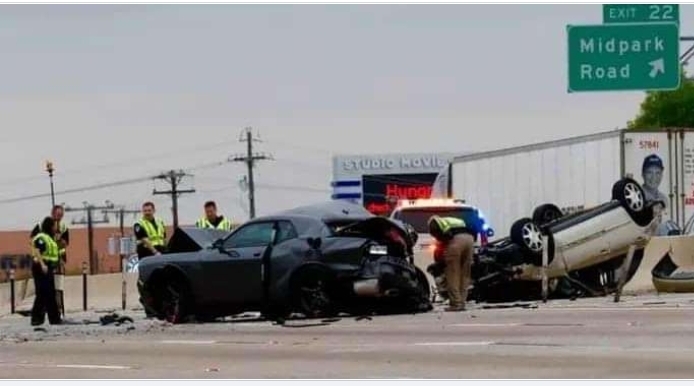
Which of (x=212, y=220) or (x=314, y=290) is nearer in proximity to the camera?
(x=314, y=290)

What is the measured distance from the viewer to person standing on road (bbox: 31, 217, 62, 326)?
23.2 m

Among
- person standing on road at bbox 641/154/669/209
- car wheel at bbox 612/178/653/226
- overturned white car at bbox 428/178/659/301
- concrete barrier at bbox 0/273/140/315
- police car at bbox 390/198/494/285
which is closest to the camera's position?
overturned white car at bbox 428/178/659/301

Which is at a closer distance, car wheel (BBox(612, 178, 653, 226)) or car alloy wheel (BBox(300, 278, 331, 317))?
car alloy wheel (BBox(300, 278, 331, 317))

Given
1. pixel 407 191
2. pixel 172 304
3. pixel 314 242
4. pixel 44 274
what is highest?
pixel 407 191

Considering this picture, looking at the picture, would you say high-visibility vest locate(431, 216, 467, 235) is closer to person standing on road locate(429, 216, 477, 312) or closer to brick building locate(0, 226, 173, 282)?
person standing on road locate(429, 216, 477, 312)

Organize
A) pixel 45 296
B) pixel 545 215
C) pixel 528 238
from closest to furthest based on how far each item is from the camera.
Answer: pixel 45 296 < pixel 528 238 < pixel 545 215

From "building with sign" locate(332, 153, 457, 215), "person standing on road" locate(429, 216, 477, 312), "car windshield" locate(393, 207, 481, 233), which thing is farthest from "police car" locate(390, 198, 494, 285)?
"building with sign" locate(332, 153, 457, 215)

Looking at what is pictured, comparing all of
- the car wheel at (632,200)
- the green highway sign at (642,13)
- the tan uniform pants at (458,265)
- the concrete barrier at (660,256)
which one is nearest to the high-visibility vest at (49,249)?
the tan uniform pants at (458,265)

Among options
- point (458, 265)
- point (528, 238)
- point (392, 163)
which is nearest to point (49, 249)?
point (458, 265)

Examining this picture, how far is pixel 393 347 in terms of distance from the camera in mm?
16469

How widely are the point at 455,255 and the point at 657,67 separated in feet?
42.4

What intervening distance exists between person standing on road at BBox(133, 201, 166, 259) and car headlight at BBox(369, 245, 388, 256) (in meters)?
3.93

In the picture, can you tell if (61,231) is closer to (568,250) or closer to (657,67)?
(568,250)
